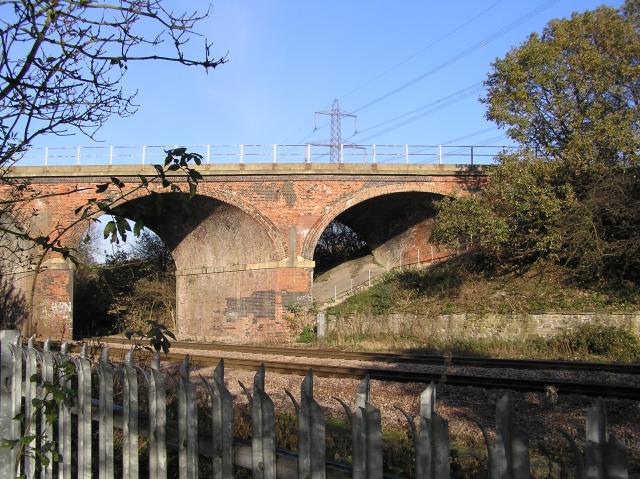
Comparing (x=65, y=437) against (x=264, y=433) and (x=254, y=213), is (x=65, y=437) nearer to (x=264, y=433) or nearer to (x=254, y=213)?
(x=264, y=433)

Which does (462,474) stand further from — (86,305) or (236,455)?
(86,305)

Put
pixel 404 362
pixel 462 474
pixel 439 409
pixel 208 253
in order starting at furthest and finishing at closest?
pixel 208 253, pixel 404 362, pixel 439 409, pixel 462 474

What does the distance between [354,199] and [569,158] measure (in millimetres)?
7902

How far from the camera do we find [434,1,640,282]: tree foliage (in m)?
19.0

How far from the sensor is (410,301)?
71.7 ft

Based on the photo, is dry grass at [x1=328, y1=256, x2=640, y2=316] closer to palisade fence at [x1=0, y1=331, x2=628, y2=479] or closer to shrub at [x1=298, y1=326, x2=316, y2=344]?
shrub at [x1=298, y1=326, x2=316, y2=344]

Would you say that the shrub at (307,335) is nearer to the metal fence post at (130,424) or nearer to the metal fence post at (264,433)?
the metal fence post at (130,424)

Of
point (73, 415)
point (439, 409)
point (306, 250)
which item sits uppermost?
point (306, 250)

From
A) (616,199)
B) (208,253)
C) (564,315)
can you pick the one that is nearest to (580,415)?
(564,315)

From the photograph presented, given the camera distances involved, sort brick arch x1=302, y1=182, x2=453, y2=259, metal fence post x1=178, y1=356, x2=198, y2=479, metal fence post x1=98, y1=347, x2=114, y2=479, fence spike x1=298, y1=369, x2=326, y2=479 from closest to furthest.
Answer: fence spike x1=298, y1=369, x2=326, y2=479
metal fence post x1=178, y1=356, x2=198, y2=479
metal fence post x1=98, y1=347, x2=114, y2=479
brick arch x1=302, y1=182, x2=453, y2=259

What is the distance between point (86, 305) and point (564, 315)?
885 inches

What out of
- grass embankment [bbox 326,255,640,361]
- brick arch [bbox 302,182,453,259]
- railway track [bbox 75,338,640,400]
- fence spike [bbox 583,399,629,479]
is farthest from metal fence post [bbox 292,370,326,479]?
brick arch [bbox 302,182,453,259]

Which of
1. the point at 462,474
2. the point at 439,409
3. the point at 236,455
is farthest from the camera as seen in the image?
the point at 439,409

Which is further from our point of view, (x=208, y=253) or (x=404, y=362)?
(x=208, y=253)
